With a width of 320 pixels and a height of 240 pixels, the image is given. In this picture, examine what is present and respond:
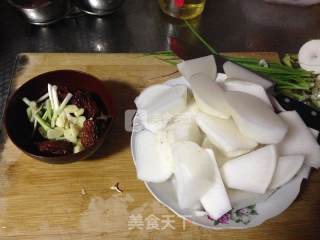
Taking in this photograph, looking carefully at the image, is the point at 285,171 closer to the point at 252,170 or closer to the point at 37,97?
the point at 252,170

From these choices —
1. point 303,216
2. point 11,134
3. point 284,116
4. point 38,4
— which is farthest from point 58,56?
point 303,216

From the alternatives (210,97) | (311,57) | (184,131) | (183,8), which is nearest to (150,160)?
(184,131)

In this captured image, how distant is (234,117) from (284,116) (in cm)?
15

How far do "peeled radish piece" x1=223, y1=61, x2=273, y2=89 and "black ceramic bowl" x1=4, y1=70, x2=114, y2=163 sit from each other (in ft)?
1.21

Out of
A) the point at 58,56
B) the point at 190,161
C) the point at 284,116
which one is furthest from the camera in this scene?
the point at 58,56

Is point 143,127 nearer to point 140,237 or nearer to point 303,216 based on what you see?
point 140,237

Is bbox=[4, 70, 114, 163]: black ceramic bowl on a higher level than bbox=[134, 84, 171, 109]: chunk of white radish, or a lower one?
lower


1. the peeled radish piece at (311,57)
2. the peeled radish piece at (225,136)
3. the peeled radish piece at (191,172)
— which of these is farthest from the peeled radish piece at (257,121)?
the peeled radish piece at (311,57)

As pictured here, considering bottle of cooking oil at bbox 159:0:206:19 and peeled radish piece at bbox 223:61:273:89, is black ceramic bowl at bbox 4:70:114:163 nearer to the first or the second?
peeled radish piece at bbox 223:61:273:89

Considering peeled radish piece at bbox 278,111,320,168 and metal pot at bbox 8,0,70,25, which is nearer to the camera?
peeled radish piece at bbox 278,111,320,168

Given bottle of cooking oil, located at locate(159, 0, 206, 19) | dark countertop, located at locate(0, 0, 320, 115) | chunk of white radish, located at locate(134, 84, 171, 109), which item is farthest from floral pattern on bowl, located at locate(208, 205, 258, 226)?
bottle of cooking oil, located at locate(159, 0, 206, 19)

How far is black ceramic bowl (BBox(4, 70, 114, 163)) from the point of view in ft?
2.97

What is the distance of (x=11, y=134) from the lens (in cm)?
92

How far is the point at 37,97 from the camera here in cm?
104
